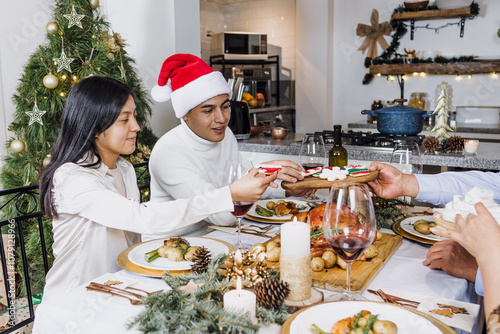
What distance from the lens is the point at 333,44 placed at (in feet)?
17.3

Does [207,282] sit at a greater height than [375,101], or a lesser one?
lesser

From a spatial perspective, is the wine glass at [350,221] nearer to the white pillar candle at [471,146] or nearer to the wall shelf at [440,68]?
the white pillar candle at [471,146]

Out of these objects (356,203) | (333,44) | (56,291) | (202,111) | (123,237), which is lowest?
(56,291)

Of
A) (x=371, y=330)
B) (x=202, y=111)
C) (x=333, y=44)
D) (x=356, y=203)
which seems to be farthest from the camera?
(x=333, y=44)

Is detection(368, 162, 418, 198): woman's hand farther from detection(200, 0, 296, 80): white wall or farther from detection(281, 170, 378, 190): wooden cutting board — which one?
detection(200, 0, 296, 80): white wall

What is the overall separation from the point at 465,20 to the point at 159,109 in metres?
3.47

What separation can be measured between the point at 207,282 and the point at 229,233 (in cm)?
60

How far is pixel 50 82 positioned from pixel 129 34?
660 mm

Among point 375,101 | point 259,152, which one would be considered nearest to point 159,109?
point 259,152

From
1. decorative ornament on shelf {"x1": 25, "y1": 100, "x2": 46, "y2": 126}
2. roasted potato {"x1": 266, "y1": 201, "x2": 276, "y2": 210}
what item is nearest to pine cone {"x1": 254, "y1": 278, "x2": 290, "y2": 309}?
roasted potato {"x1": 266, "y1": 201, "x2": 276, "y2": 210}

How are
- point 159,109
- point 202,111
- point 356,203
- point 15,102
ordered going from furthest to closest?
point 159,109, point 15,102, point 202,111, point 356,203

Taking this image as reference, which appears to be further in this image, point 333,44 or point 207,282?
point 333,44

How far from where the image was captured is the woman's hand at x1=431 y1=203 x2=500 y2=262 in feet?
2.62

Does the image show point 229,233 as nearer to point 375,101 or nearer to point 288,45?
point 375,101
